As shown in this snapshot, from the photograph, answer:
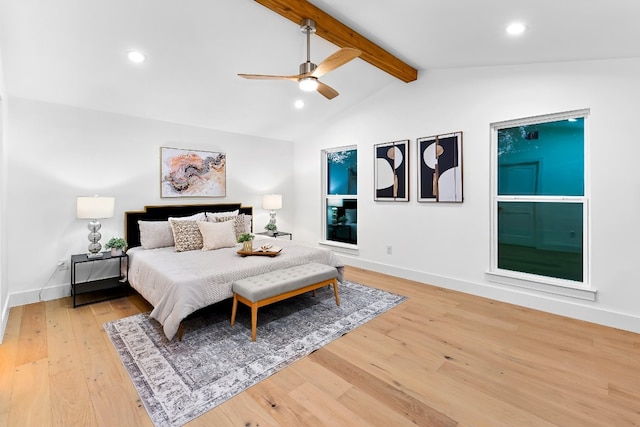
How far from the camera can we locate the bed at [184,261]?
2.63 meters

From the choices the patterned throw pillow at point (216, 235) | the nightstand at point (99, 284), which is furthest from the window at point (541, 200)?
the nightstand at point (99, 284)

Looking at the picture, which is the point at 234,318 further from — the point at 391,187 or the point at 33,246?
the point at 391,187

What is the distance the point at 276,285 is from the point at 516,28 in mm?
Answer: 3123

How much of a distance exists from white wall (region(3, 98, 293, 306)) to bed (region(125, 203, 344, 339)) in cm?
30

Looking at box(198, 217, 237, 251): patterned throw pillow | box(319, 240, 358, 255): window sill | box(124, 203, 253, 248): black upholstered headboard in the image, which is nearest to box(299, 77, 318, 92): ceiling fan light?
box(198, 217, 237, 251): patterned throw pillow

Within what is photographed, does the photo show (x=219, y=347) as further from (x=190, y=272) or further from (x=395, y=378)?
(x=395, y=378)

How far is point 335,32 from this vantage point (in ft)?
9.70

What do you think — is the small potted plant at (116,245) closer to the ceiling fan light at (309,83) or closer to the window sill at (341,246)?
the ceiling fan light at (309,83)

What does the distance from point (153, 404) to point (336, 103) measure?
178 inches

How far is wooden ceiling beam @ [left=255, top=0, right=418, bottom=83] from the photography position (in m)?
2.62

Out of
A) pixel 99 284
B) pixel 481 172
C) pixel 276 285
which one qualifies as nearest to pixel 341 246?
pixel 481 172

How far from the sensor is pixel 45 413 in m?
1.77

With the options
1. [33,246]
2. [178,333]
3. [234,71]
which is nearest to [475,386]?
[178,333]

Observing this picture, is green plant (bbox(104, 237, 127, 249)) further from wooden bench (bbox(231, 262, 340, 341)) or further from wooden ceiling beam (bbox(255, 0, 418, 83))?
wooden ceiling beam (bbox(255, 0, 418, 83))
